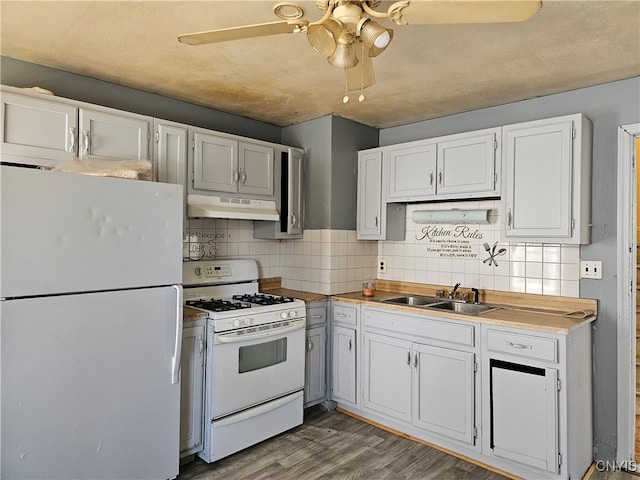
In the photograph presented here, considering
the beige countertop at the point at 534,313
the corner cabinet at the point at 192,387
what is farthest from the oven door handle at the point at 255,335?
the beige countertop at the point at 534,313

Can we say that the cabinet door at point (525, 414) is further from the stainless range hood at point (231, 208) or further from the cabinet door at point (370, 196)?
the stainless range hood at point (231, 208)

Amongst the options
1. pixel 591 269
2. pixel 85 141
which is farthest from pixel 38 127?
pixel 591 269

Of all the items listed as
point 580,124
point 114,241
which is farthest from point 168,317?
point 580,124

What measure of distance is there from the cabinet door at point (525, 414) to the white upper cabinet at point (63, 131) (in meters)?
2.61

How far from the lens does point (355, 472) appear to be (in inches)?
100

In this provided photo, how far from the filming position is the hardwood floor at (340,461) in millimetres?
2510

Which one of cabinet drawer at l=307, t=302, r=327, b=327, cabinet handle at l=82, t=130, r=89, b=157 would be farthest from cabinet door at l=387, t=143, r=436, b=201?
cabinet handle at l=82, t=130, r=89, b=157

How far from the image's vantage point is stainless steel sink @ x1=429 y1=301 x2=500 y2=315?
3.06m

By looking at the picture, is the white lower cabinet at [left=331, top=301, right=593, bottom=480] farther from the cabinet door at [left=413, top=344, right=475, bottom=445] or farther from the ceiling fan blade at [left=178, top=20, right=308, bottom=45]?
the ceiling fan blade at [left=178, top=20, right=308, bottom=45]

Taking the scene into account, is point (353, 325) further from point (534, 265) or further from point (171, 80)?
point (171, 80)

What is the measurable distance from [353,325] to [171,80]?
7.09ft

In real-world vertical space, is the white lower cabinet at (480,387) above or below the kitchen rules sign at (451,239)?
below

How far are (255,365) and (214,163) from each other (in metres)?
1.45

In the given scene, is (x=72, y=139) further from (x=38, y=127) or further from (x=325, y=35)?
(x=325, y=35)
